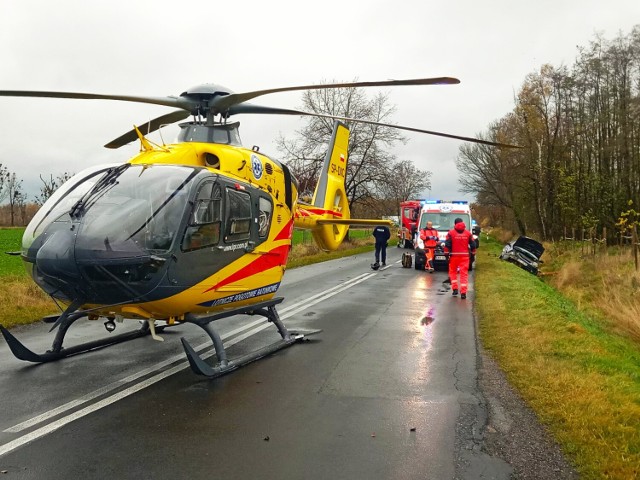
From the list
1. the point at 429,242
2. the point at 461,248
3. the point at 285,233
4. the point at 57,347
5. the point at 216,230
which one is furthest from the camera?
the point at 429,242

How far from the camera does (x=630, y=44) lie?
2767cm

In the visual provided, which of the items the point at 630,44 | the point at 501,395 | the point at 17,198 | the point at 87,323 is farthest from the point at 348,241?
the point at 17,198

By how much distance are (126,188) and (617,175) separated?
30.8m

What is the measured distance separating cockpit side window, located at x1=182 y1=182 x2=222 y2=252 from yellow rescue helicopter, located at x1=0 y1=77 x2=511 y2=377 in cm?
1

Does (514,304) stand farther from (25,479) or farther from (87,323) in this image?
(25,479)

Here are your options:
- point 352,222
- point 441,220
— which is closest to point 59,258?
point 352,222

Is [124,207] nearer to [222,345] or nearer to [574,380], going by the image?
[222,345]

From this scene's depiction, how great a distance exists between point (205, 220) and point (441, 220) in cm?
1687

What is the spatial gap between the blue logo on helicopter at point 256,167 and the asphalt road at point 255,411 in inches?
101

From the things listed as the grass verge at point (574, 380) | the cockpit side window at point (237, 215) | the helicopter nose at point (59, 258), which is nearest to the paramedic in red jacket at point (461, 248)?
the grass verge at point (574, 380)

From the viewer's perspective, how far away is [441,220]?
2175cm

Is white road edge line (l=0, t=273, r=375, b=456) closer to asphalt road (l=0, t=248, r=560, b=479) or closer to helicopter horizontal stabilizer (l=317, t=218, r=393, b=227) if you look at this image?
A: asphalt road (l=0, t=248, r=560, b=479)

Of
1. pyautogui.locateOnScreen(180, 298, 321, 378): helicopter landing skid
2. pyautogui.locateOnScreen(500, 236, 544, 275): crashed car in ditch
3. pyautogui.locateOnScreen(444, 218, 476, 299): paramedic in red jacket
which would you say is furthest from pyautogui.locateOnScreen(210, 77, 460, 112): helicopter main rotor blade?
pyautogui.locateOnScreen(500, 236, 544, 275): crashed car in ditch

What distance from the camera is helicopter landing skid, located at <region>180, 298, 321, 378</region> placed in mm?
5867
